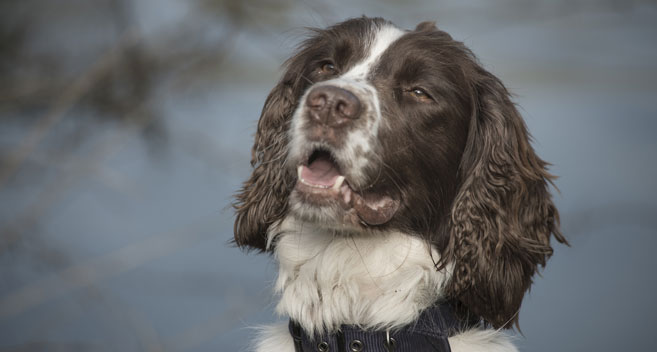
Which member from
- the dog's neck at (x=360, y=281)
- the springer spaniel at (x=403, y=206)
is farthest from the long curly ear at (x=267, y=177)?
the dog's neck at (x=360, y=281)

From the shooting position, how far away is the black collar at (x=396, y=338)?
2734 millimetres

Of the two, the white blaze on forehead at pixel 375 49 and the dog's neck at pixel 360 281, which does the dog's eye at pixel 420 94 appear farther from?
the dog's neck at pixel 360 281

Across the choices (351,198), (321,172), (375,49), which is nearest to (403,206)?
(351,198)

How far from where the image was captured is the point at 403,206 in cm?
285

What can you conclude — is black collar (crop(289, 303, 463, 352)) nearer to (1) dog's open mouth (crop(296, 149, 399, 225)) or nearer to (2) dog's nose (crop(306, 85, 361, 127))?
(1) dog's open mouth (crop(296, 149, 399, 225))

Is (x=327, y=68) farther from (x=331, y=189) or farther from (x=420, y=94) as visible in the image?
(x=331, y=189)

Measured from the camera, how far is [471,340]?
9.30 feet

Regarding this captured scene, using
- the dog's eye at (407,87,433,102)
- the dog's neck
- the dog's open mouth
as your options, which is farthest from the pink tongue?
the dog's eye at (407,87,433,102)

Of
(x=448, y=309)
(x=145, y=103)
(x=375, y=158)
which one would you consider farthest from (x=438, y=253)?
(x=145, y=103)

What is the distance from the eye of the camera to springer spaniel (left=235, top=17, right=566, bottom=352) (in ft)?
8.77

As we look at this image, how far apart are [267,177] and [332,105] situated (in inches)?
30.4

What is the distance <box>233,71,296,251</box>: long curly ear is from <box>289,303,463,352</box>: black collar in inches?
21.8

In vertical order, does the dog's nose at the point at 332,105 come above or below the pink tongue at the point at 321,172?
above

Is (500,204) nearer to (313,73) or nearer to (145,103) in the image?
(313,73)
